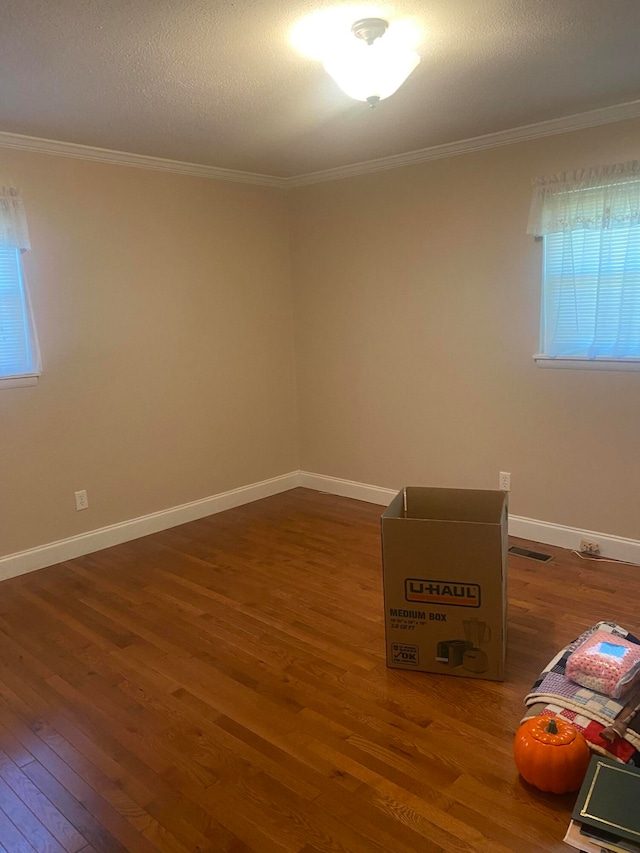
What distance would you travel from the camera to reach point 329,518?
429cm

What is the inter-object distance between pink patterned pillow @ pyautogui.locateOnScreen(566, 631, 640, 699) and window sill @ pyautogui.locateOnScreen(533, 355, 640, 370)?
1607 mm

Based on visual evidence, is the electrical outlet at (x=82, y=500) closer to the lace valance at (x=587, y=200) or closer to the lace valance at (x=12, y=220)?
the lace valance at (x=12, y=220)

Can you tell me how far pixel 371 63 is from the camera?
87.6 inches

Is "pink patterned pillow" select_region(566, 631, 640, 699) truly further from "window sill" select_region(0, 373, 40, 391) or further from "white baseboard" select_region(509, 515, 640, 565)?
"window sill" select_region(0, 373, 40, 391)

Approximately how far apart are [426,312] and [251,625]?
7.38 feet

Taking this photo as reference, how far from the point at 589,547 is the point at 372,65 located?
267cm

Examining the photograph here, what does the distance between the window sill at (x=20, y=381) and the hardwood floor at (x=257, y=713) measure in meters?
1.06

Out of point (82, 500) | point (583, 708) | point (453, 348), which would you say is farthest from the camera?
point (453, 348)

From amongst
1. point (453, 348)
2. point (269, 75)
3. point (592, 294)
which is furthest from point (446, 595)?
point (269, 75)

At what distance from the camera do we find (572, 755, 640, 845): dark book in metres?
1.48

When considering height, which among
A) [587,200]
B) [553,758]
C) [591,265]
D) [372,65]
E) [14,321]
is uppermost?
[372,65]

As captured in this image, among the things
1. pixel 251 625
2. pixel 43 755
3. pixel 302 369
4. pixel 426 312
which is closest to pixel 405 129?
pixel 426 312

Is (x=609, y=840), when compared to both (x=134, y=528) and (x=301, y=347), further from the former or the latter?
(x=301, y=347)

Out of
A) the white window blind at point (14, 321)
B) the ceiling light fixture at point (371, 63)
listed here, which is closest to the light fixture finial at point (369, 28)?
the ceiling light fixture at point (371, 63)
